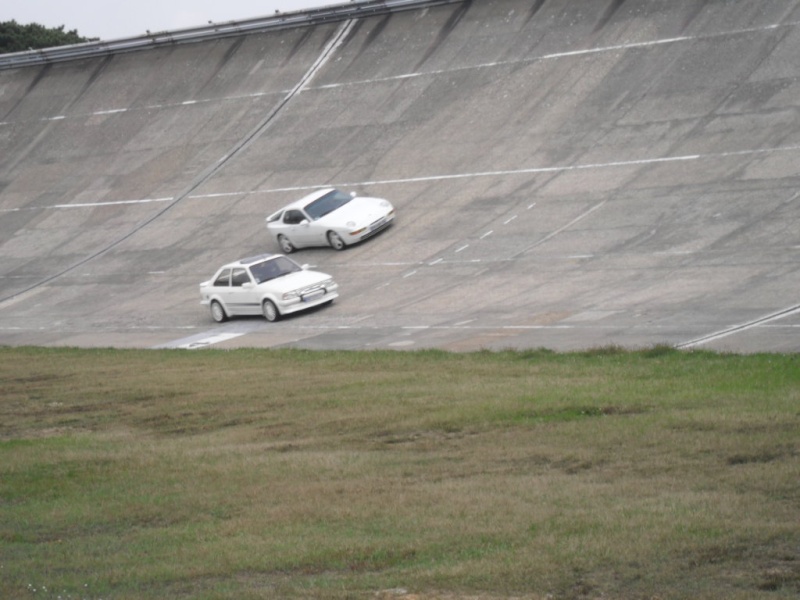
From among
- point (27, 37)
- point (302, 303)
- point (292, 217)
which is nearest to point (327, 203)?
point (292, 217)

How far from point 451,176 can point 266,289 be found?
33.5ft

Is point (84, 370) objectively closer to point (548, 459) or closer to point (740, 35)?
point (548, 459)

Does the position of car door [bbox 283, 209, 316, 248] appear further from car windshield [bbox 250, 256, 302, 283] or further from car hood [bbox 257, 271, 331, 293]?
car hood [bbox 257, 271, 331, 293]

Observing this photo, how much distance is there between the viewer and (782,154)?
30203 millimetres

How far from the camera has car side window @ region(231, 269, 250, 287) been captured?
93.7 feet

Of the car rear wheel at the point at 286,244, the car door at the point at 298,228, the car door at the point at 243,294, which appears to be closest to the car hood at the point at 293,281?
the car door at the point at 243,294

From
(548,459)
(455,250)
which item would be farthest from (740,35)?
(548,459)

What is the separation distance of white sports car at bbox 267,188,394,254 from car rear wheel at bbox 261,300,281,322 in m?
5.86

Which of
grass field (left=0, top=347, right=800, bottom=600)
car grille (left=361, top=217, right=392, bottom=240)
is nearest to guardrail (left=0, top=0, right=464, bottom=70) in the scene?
car grille (left=361, top=217, right=392, bottom=240)

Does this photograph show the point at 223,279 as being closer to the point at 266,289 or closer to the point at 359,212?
the point at 266,289

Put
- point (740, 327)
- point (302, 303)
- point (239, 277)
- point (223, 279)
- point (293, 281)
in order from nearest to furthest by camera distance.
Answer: point (740, 327) < point (302, 303) < point (293, 281) < point (239, 277) < point (223, 279)

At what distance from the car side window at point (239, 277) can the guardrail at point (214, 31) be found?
70.6ft

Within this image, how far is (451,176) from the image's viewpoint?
120 feet

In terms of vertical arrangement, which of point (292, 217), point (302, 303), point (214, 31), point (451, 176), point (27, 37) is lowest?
point (302, 303)
